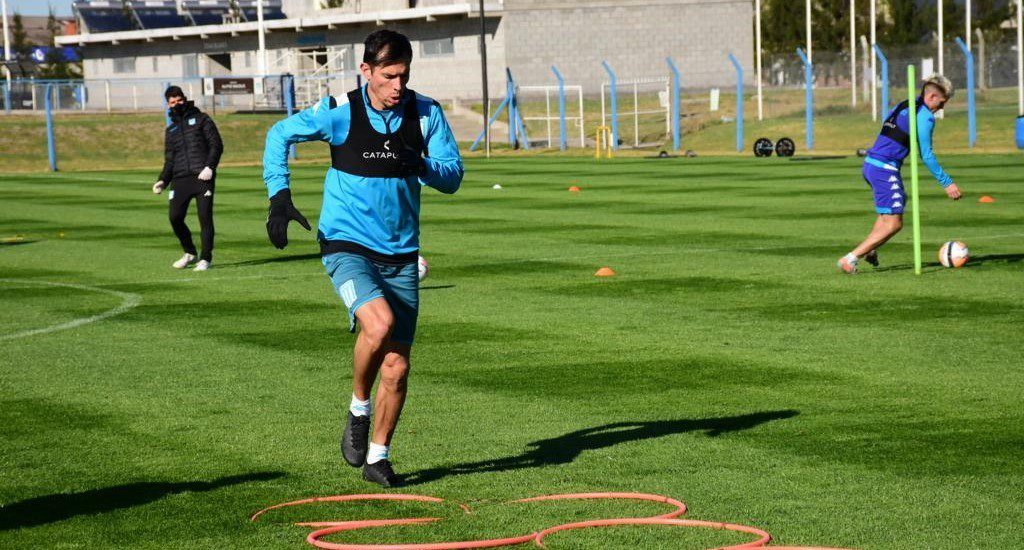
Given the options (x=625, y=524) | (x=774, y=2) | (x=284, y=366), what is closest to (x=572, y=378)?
(x=284, y=366)

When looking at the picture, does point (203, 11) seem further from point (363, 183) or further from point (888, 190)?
point (363, 183)

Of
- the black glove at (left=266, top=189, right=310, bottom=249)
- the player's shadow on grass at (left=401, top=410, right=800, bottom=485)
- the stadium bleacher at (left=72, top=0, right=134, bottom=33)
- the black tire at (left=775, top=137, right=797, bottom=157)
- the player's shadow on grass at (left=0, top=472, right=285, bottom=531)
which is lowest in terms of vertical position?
the player's shadow on grass at (left=401, top=410, right=800, bottom=485)

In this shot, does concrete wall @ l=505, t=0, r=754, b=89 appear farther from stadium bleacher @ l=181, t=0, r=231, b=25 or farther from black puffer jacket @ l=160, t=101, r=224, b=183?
black puffer jacket @ l=160, t=101, r=224, b=183

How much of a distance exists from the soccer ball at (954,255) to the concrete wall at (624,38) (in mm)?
59504

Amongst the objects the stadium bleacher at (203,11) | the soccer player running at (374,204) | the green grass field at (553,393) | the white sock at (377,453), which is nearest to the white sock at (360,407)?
the soccer player running at (374,204)

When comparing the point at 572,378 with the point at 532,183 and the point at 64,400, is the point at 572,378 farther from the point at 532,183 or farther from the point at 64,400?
the point at 532,183

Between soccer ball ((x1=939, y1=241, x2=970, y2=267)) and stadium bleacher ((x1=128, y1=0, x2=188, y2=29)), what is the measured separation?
88.6 metres

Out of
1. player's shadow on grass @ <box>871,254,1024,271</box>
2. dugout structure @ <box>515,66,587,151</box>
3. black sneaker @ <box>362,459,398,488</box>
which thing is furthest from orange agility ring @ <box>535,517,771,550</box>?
dugout structure @ <box>515,66,587,151</box>

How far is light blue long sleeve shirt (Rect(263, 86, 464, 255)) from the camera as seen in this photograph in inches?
290

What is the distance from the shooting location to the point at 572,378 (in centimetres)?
1016

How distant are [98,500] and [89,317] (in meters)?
7.24

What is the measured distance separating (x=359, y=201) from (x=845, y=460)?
273 cm

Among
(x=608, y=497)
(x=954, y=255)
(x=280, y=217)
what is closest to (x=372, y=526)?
(x=608, y=497)

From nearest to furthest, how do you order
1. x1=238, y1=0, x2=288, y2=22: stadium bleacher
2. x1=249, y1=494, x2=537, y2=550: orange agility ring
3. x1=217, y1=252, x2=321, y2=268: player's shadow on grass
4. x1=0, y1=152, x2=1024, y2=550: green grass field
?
x1=249, y1=494, x2=537, y2=550: orange agility ring, x1=0, y1=152, x2=1024, y2=550: green grass field, x1=217, y1=252, x2=321, y2=268: player's shadow on grass, x1=238, y1=0, x2=288, y2=22: stadium bleacher
